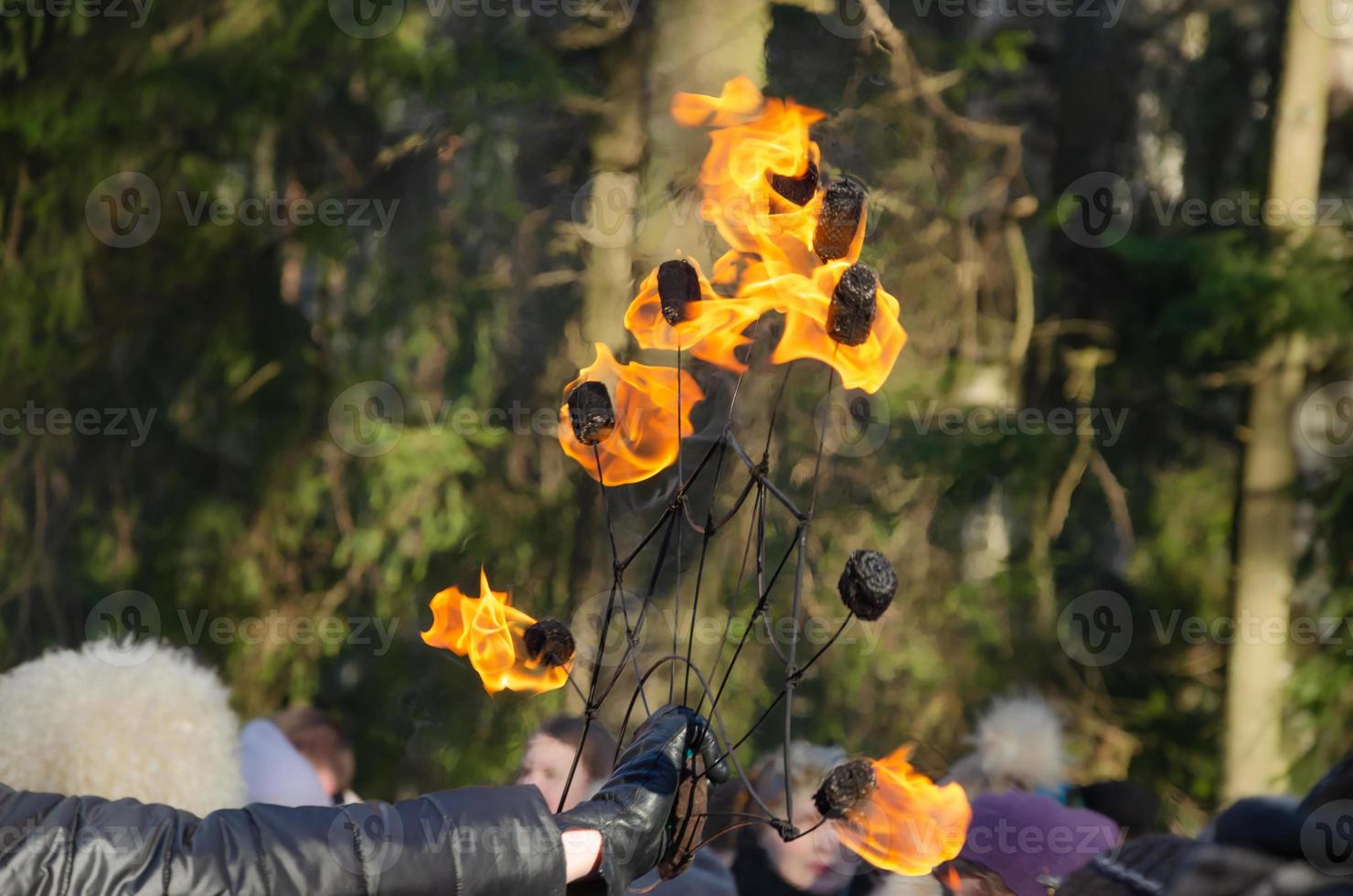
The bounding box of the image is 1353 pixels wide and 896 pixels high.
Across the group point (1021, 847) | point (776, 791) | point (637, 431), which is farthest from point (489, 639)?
point (1021, 847)

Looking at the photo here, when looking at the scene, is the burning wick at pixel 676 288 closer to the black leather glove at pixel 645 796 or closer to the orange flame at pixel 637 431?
the orange flame at pixel 637 431

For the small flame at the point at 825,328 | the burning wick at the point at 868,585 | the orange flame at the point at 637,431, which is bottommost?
the burning wick at the point at 868,585

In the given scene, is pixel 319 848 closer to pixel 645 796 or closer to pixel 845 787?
pixel 645 796

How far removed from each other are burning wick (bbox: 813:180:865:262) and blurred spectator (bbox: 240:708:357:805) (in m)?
2.09

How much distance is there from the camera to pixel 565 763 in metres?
3.71

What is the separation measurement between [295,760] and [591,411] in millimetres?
1974

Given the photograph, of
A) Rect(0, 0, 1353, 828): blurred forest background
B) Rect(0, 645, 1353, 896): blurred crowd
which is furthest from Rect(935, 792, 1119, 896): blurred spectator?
Rect(0, 0, 1353, 828): blurred forest background

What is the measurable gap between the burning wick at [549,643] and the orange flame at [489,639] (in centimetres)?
16

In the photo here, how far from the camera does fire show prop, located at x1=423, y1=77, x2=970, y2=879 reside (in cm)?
234

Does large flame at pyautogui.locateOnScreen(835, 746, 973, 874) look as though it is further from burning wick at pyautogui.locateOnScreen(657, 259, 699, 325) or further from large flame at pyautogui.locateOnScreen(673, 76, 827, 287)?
large flame at pyautogui.locateOnScreen(673, 76, 827, 287)

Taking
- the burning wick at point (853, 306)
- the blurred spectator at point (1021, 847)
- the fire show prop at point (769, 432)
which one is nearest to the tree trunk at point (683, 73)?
the fire show prop at point (769, 432)

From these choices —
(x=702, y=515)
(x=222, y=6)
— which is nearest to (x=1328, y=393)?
(x=702, y=515)

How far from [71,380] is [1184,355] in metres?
6.26

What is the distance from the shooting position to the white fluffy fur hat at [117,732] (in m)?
2.28
